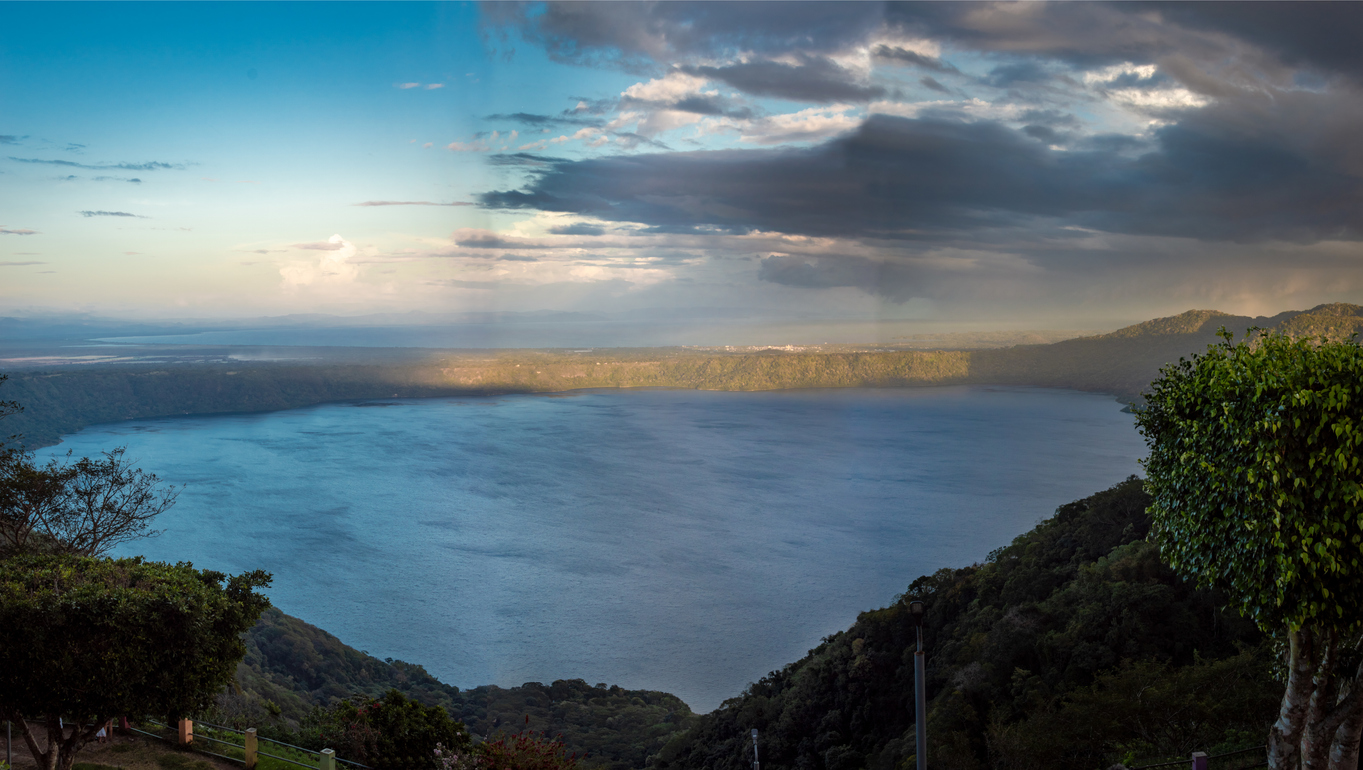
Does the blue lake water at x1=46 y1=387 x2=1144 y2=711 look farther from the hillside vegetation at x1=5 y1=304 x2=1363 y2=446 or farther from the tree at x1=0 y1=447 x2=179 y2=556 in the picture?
the tree at x1=0 y1=447 x2=179 y2=556

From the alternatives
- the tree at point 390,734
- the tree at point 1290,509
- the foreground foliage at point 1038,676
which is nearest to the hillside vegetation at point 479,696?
the foreground foliage at point 1038,676

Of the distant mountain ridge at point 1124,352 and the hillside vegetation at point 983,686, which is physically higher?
the distant mountain ridge at point 1124,352

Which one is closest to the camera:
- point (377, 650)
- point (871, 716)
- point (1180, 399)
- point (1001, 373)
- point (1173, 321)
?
point (1180, 399)

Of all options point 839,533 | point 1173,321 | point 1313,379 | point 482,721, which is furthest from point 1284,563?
point 1173,321

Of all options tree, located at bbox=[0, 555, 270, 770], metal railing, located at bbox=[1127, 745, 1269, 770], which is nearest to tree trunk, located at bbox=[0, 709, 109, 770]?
tree, located at bbox=[0, 555, 270, 770]

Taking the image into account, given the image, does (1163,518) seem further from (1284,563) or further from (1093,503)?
(1093,503)

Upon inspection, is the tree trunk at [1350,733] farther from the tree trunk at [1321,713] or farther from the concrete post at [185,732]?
the concrete post at [185,732]
